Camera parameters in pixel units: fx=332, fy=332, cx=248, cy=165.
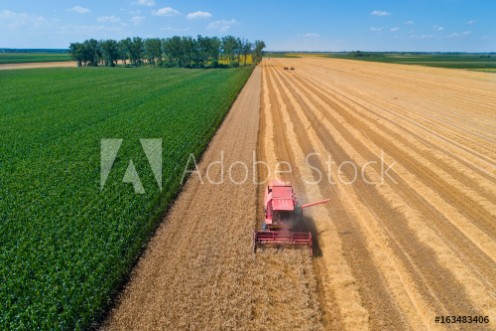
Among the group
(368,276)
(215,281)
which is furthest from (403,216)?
(215,281)

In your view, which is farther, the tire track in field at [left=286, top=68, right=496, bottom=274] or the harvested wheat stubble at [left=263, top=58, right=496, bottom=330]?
the tire track in field at [left=286, top=68, right=496, bottom=274]

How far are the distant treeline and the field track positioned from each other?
110m

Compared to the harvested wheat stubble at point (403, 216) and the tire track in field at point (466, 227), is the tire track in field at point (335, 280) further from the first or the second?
the tire track in field at point (466, 227)

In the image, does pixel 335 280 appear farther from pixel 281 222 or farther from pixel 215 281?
pixel 215 281

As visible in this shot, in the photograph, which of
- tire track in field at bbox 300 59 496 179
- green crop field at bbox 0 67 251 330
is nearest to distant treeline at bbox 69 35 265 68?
tire track in field at bbox 300 59 496 179

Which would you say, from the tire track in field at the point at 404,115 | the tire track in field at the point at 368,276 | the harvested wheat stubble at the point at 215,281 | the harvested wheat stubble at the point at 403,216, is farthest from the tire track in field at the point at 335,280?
the tire track in field at the point at 404,115

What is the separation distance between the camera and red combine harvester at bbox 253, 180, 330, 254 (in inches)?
441

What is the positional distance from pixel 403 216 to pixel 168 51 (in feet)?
411

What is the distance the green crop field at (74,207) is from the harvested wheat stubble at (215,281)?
78cm

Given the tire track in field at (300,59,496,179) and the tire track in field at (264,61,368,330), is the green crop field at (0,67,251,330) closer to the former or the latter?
the tire track in field at (264,61,368,330)

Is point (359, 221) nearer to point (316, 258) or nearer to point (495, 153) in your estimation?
point (316, 258)

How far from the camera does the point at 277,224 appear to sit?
11641mm

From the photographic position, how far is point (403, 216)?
13.3 meters

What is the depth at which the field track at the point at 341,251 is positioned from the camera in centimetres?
856
